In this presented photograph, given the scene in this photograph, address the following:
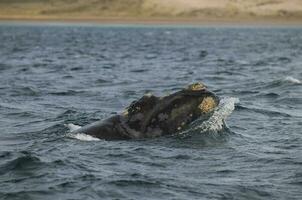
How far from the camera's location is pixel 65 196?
1319 centimetres

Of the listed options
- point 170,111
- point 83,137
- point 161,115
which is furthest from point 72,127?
point 170,111

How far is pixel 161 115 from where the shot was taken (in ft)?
57.1

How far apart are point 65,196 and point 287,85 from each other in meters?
20.7

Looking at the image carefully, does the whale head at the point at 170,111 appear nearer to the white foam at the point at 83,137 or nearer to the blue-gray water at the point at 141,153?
the blue-gray water at the point at 141,153

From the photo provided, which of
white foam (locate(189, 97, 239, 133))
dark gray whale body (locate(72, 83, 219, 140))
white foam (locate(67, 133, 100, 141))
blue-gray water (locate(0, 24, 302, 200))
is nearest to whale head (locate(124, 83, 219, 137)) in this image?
dark gray whale body (locate(72, 83, 219, 140))

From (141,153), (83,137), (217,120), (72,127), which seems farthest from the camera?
(72,127)

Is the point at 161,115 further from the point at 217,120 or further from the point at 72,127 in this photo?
the point at 72,127


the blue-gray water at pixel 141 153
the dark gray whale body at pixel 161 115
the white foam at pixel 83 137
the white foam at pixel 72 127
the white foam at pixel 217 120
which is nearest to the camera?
the blue-gray water at pixel 141 153

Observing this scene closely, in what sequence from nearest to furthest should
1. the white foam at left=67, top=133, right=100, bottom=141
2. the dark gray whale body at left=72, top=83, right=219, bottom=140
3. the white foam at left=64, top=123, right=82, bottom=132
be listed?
the dark gray whale body at left=72, top=83, right=219, bottom=140 → the white foam at left=67, top=133, right=100, bottom=141 → the white foam at left=64, top=123, right=82, bottom=132

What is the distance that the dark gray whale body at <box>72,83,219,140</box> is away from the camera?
57.0 ft

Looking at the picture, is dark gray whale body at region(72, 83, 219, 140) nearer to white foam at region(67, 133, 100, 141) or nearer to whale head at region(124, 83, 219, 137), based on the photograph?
whale head at region(124, 83, 219, 137)

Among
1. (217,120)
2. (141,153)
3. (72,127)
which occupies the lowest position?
(72,127)

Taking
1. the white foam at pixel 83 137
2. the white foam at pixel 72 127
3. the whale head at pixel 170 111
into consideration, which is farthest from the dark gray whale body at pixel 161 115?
the white foam at pixel 72 127

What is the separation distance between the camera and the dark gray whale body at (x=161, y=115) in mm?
17375
